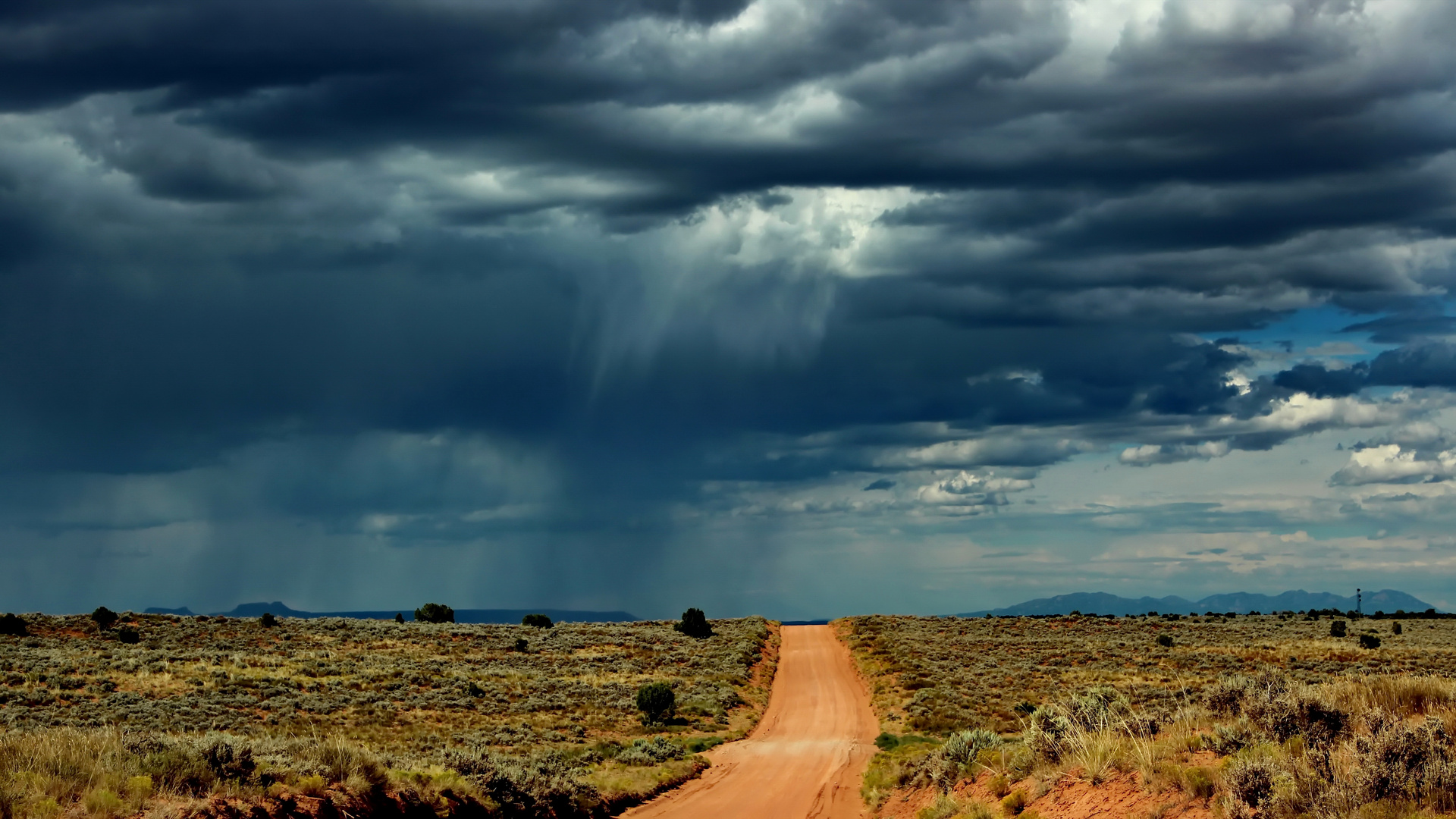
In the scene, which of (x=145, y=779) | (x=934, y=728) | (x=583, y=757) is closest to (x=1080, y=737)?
(x=145, y=779)

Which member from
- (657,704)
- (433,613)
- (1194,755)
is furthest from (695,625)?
(1194,755)

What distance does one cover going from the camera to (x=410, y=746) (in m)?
33.2

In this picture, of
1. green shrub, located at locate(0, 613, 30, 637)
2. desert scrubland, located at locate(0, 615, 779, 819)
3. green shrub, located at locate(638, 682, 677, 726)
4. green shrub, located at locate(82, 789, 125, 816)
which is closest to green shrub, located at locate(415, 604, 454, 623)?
desert scrubland, located at locate(0, 615, 779, 819)

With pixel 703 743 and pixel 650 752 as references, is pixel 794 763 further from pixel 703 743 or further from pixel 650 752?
pixel 650 752

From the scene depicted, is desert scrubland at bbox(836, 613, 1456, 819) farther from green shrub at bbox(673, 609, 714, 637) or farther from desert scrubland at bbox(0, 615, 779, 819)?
green shrub at bbox(673, 609, 714, 637)

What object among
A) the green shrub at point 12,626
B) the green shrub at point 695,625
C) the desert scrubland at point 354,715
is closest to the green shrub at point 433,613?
the desert scrubland at point 354,715

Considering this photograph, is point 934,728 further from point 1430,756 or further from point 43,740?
point 43,740

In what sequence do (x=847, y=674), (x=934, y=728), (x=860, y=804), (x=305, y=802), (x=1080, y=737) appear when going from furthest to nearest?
(x=847, y=674)
(x=934, y=728)
(x=860, y=804)
(x=1080, y=737)
(x=305, y=802)

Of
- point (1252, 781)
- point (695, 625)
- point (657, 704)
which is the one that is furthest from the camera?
point (695, 625)

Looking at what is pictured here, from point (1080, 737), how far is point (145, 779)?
614 inches

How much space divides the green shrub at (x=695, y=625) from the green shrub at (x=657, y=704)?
38.6 metres

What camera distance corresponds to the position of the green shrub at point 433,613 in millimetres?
91125

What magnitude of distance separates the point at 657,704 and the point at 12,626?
1713 inches

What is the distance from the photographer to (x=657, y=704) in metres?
42.5
